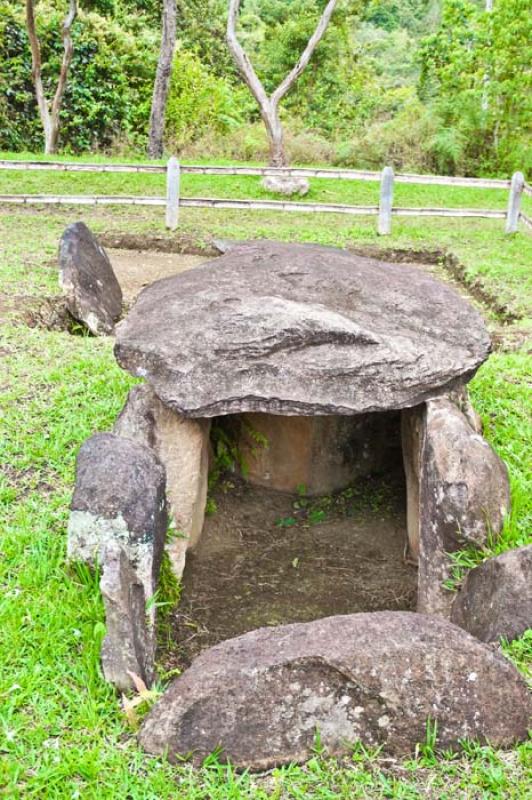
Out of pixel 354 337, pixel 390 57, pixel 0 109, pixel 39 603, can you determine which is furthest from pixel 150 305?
pixel 390 57

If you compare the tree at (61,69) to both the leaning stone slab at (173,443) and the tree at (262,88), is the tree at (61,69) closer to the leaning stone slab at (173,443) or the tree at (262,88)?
the tree at (262,88)

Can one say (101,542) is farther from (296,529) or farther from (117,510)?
(296,529)

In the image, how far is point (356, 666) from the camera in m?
3.84

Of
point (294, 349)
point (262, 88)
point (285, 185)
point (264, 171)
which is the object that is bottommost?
point (294, 349)

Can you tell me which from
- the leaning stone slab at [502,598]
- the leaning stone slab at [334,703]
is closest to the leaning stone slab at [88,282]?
the leaning stone slab at [502,598]

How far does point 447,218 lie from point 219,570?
1141 centimetres

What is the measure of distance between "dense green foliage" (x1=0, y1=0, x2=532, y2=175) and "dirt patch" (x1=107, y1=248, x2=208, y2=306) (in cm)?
926

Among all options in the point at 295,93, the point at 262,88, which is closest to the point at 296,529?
the point at 262,88

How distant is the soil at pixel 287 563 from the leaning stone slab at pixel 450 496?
620mm

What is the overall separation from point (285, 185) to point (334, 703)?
13.8 metres

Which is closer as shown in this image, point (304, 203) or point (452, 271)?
point (452, 271)

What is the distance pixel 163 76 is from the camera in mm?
18906

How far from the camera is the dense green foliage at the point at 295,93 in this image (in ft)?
66.4

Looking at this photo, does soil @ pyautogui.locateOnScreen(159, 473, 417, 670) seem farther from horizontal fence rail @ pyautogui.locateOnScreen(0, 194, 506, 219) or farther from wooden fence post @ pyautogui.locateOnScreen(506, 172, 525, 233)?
wooden fence post @ pyautogui.locateOnScreen(506, 172, 525, 233)
